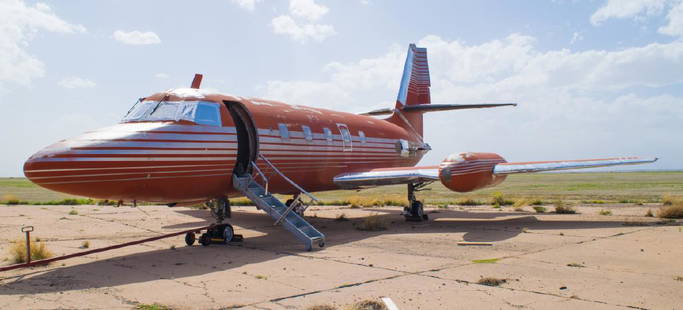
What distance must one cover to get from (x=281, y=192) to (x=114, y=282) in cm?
726

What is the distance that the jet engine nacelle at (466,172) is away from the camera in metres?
14.0

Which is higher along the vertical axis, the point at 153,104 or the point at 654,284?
the point at 153,104

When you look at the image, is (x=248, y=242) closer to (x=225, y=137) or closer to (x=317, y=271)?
(x=225, y=137)

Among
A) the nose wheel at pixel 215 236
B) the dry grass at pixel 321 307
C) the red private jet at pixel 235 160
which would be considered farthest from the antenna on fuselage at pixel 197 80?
the dry grass at pixel 321 307

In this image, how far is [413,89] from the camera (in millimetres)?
23953

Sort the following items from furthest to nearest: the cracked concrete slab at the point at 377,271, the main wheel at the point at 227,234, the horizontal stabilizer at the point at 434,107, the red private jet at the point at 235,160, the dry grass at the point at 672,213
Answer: the horizontal stabilizer at the point at 434,107 < the dry grass at the point at 672,213 < the main wheel at the point at 227,234 < the red private jet at the point at 235,160 < the cracked concrete slab at the point at 377,271

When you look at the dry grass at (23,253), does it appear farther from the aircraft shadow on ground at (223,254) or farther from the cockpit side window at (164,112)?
the cockpit side window at (164,112)

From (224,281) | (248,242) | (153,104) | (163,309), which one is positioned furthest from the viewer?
(248,242)

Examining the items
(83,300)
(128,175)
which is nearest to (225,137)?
(128,175)

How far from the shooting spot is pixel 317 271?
8.23 metres

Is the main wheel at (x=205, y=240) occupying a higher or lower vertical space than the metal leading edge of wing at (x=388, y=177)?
lower

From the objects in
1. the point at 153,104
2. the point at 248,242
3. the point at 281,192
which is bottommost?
the point at 248,242

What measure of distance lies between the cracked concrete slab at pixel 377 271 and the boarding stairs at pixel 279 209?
413 millimetres

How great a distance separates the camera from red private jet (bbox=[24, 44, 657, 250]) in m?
9.24
